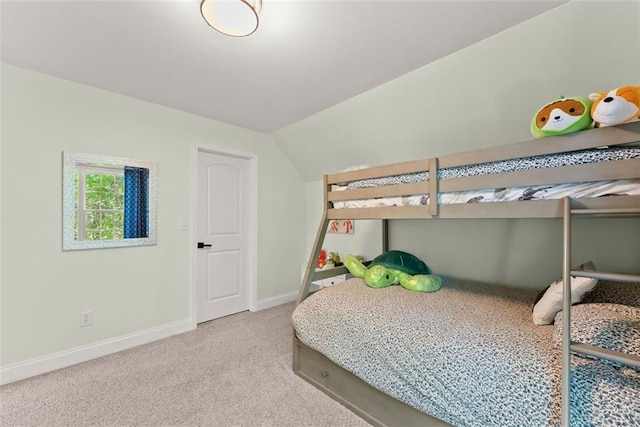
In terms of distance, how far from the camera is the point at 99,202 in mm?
2373

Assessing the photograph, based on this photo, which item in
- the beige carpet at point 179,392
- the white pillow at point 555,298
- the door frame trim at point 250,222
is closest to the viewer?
the white pillow at point 555,298

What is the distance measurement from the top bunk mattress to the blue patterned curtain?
223 cm

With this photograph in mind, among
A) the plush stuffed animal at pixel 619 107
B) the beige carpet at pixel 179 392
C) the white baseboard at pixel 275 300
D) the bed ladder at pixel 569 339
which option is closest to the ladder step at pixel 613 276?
the bed ladder at pixel 569 339

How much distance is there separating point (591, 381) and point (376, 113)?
88.9 inches

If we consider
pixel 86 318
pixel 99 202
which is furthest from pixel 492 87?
pixel 86 318

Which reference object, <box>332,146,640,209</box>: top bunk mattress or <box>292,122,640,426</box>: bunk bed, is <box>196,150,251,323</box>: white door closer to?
<box>292,122,640,426</box>: bunk bed

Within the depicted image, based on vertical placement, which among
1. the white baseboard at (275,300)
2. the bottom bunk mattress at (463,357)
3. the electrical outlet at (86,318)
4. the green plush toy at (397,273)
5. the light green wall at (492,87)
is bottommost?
the white baseboard at (275,300)

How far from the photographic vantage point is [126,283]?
98.4 inches

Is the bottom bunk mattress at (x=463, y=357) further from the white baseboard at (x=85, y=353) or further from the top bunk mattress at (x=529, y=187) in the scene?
the white baseboard at (x=85, y=353)

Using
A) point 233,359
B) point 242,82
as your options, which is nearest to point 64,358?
point 233,359

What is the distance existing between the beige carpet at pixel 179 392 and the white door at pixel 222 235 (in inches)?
28.7

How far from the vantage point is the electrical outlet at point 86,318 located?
227 centimetres

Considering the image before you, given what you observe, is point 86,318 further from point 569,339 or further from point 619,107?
point 619,107

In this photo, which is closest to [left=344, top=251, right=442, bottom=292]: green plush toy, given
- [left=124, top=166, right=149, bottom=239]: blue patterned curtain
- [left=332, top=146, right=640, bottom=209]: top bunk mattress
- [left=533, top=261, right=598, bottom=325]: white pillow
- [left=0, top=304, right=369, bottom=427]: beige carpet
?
[left=332, top=146, right=640, bottom=209]: top bunk mattress
